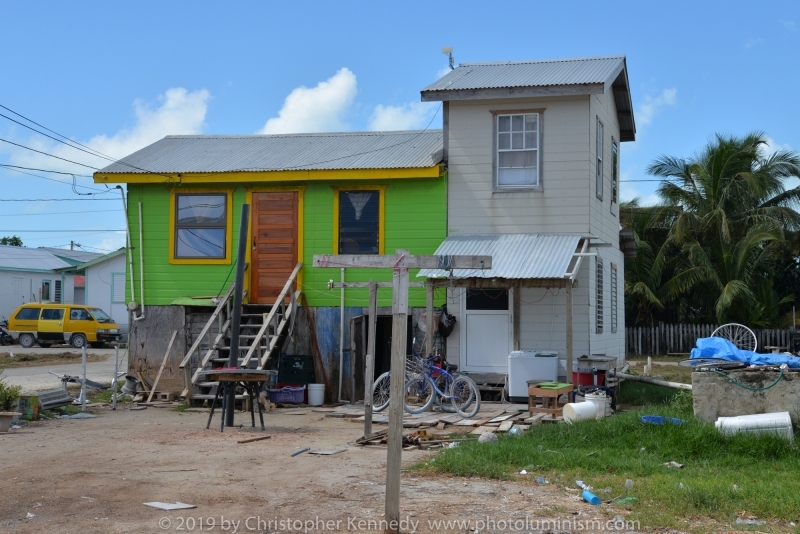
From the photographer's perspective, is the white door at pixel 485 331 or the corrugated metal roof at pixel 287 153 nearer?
the white door at pixel 485 331

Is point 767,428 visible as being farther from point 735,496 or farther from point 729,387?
point 735,496

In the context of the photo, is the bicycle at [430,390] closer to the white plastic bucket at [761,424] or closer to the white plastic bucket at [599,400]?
the white plastic bucket at [599,400]

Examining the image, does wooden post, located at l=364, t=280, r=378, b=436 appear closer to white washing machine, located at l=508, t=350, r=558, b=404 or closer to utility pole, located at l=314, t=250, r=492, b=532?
utility pole, located at l=314, t=250, r=492, b=532

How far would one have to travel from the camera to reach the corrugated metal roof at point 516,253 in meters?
14.9

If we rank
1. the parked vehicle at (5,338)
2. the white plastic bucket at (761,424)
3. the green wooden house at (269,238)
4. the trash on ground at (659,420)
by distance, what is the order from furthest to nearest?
1. the parked vehicle at (5,338)
2. the green wooden house at (269,238)
3. the trash on ground at (659,420)
4. the white plastic bucket at (761,424)

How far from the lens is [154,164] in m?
18.4

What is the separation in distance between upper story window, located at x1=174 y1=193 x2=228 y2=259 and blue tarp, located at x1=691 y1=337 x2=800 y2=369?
31.2 ft

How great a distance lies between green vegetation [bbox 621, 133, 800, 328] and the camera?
29578 millimetres

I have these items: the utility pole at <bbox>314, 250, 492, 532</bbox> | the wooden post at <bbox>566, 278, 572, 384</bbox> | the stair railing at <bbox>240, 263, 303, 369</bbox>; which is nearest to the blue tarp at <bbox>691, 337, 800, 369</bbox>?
the wooden post at <bbox>566, 278, 572, 384</bbox>

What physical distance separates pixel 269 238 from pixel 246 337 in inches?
79.4

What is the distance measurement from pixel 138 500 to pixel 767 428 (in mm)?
6747

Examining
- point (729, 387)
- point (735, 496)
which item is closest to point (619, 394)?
point (729, 387)

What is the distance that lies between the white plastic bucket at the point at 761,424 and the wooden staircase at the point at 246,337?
27.5ft

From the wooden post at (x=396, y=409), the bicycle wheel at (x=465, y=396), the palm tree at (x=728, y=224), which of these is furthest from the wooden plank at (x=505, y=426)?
the palm tree at (x=728, y=224)
